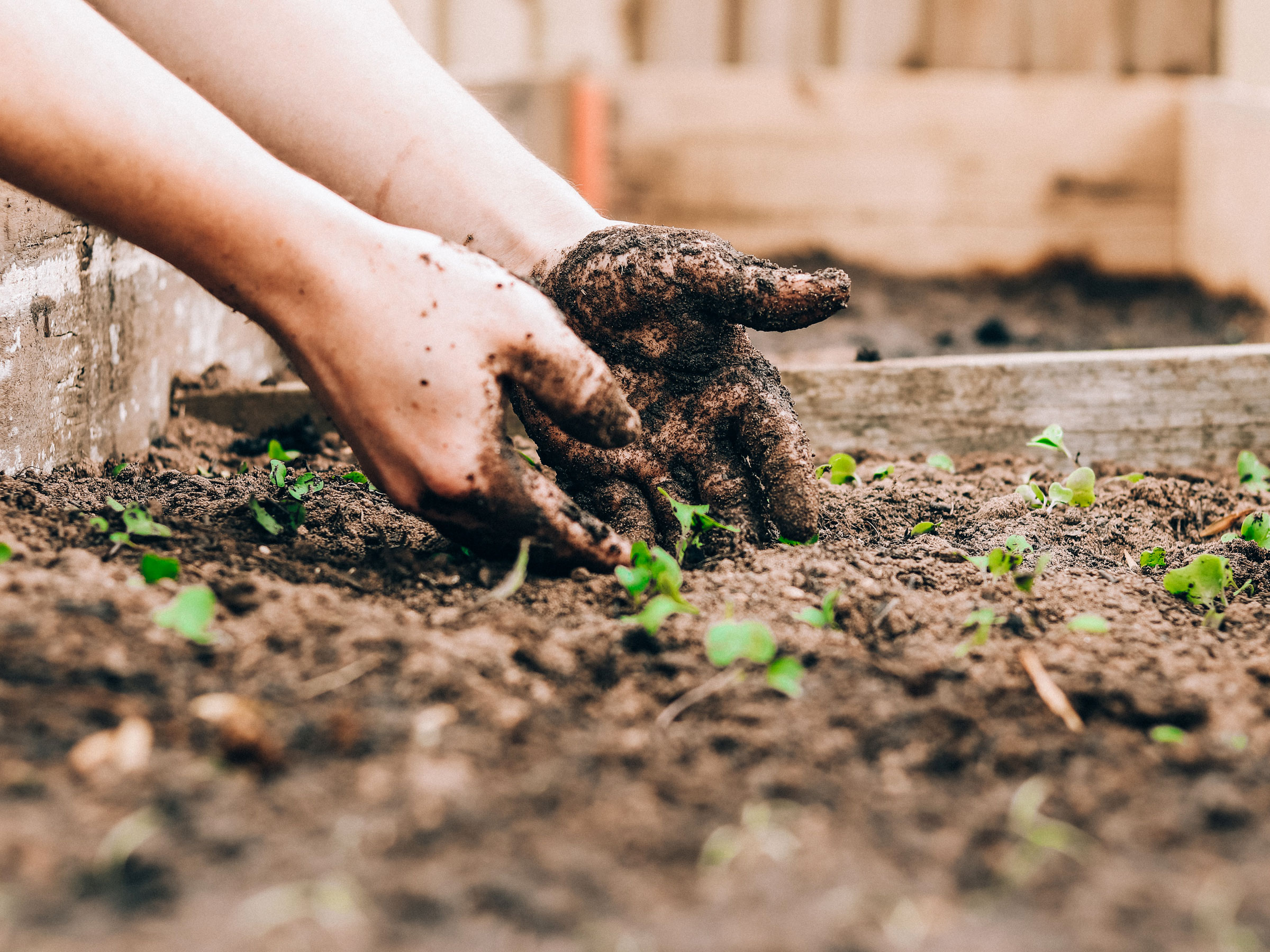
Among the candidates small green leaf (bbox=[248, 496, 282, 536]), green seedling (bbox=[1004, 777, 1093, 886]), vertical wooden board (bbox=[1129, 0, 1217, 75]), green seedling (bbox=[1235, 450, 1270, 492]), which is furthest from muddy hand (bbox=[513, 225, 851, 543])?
vertical wooden board (bbox=[1129, 0, 1217, 75])

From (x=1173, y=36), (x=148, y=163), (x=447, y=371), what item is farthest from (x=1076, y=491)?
(x=1173, y=36)

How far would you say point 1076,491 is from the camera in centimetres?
155

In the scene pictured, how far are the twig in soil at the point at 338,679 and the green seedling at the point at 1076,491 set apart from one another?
1.08 metres

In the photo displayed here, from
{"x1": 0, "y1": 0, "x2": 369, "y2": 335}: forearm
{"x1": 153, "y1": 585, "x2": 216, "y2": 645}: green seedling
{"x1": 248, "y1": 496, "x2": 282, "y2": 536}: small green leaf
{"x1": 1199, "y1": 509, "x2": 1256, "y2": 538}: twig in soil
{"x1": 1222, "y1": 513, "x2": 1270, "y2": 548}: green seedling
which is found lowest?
{"x1": 1199, "y1": 509, "x2": 1256, "y2": 538}: twig in soil

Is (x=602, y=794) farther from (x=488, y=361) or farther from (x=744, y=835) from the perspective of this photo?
(x=488, y=361)

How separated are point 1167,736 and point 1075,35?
3894mm

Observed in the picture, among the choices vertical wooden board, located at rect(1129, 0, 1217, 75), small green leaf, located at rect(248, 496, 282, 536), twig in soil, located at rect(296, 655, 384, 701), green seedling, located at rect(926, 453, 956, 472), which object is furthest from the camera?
vertical wooden board, located at rect(1129, 0, 1217, 75)

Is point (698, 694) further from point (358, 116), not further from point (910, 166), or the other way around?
point (910, 166)

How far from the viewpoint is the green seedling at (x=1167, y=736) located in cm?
84

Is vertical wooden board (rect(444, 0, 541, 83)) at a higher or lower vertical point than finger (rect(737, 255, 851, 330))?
higher

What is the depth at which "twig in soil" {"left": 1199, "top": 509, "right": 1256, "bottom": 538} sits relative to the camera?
1536mm

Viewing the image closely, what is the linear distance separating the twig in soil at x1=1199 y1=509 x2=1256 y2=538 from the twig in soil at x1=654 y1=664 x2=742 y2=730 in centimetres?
100

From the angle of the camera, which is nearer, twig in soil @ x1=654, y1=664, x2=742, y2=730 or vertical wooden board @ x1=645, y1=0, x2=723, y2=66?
twig in soil @ x1=654, y1=664, x2=742, y2=730

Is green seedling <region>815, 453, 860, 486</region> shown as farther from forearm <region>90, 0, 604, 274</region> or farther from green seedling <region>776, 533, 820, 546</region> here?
forearm <region>90, 0, 604, 274</region>
